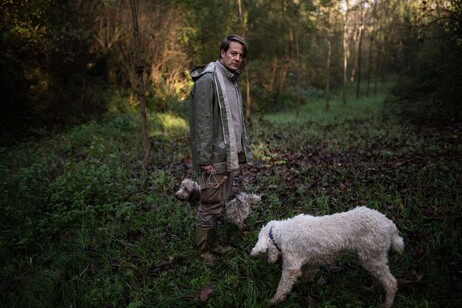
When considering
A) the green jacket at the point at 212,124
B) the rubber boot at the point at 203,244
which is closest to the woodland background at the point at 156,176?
the rubber boot at the point at 203,244

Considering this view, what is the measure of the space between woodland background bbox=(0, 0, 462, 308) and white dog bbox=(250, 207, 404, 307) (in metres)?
0.27

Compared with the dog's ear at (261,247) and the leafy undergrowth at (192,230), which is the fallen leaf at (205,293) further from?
the dog's ear at (261,247)

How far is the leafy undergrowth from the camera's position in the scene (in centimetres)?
304

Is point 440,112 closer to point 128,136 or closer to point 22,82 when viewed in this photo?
point 128,136

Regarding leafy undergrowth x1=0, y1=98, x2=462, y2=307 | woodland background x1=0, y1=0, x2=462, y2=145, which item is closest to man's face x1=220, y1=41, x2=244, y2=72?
leafy undergrowth x1=0, y1=98, x2=462, y2=307

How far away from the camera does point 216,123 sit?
133 inches

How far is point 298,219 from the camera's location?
3059mm

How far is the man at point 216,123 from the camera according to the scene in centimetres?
328

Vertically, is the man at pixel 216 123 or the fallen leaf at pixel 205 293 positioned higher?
the man at pixel 216 123

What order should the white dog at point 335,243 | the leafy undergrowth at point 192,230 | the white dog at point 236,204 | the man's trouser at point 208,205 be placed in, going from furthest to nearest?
the white dog at point 236,204 → the man's trouser at point 208,205 → the leafy undergrowth at point 192,230 → the white dog at point 335,243

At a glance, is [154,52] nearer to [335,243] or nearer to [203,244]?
[203,244]

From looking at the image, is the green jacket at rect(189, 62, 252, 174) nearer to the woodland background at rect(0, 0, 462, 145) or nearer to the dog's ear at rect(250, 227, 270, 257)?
the dog's ear at rect(250, 227, 270, 257)

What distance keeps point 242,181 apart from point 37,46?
31.2 ft

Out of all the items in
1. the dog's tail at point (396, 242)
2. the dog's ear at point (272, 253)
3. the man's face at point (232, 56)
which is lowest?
the dog's ear at point (272, 253)
